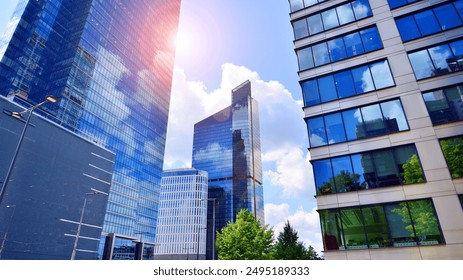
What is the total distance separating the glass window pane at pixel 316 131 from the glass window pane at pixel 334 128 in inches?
15.0

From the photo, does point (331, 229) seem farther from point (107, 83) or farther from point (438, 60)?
point (107, 83)

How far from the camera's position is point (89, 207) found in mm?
54719

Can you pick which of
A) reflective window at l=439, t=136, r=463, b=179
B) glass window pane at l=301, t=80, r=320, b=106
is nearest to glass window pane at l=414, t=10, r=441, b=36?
glass window pane at l=301, t=80, r=320, b=106

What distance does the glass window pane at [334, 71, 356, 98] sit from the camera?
2141 cm

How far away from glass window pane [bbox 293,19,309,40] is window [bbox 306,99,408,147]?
911cm

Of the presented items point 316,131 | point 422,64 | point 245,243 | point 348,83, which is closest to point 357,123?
point 316,131

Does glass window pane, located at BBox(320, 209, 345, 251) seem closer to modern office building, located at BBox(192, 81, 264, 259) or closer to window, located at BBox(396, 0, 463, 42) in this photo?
window, located at BBox(396, 0, 463, 42)

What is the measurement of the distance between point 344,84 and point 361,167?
7031 mm


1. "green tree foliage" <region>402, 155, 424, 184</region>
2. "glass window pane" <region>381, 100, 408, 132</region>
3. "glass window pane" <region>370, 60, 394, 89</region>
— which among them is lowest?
"green tree foliage" <region>402, 155, 424, 184</region>

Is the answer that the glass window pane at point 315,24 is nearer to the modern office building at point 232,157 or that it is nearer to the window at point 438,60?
the window at point 438,60

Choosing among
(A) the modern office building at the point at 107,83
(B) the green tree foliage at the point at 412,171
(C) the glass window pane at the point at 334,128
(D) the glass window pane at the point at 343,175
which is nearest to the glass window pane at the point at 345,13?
(C) the glass window pane at the point at 334,128

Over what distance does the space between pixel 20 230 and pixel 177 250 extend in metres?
95.6
